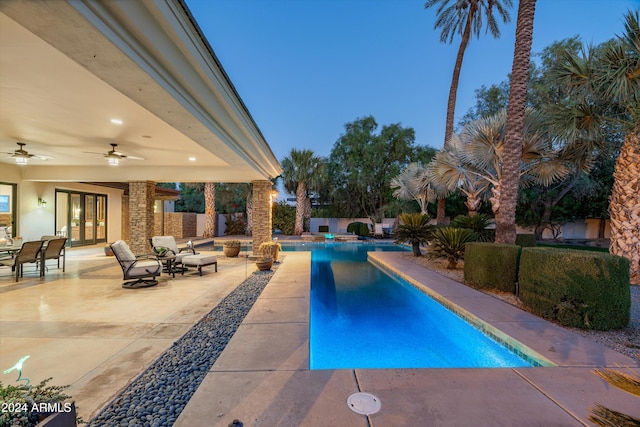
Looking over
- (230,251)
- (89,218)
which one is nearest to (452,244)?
(230,251)

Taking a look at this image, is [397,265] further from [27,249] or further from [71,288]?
[27,249]

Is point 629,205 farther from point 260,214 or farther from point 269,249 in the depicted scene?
point 260,214

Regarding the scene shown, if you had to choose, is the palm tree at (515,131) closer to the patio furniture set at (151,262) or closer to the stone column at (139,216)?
the patio furniture set at (151,262)

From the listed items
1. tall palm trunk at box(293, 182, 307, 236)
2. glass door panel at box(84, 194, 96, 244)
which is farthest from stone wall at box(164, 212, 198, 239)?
tall palm trunk at box(293, 182, 307, 236)

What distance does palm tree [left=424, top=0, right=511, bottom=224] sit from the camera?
12989 millimetres

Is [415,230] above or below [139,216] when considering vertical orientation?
below

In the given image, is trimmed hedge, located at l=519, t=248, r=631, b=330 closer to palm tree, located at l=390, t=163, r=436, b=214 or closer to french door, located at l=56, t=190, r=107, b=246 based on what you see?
palm tree, located at l=390, t=163, r=436, b=214

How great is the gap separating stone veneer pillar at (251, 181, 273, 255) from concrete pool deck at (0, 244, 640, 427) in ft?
17.8

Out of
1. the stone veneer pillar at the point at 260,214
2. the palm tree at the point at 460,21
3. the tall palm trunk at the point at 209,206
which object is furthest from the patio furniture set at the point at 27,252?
the palm tree at the point at 460,21

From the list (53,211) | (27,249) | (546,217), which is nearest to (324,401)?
(27,249)

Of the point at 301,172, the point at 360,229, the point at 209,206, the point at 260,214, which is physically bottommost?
the point at 360,229

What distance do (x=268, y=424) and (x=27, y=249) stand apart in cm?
747

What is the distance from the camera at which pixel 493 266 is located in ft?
19.2

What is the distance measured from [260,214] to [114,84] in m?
7.73
